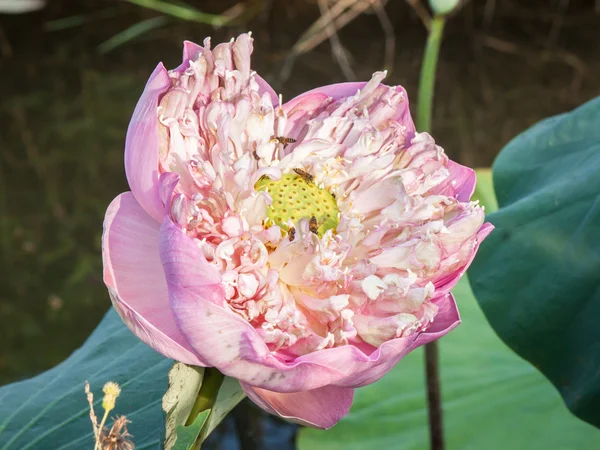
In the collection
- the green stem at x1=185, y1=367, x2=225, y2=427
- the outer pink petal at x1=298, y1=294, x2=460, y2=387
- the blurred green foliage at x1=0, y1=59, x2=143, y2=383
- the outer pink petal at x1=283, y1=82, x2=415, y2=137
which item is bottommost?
the blurred green foliage at x1=0, y1=59, x2=143, y2=383

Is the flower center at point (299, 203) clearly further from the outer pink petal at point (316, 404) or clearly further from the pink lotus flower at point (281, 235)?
the outer pink petal at point (316, 404)

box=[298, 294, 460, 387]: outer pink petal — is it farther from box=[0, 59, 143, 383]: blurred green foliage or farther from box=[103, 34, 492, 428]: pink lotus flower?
box=[0, 59, 143, 383]: blurred green foliage

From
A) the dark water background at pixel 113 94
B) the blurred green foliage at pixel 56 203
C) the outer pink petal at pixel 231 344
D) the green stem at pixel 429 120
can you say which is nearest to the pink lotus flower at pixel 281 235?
the outer pink petal at pixel 231 344

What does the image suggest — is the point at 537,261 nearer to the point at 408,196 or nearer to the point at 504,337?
the point at 504,337

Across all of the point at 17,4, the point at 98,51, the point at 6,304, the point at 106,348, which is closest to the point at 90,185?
the point at 6,304

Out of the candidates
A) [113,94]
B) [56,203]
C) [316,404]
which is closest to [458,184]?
[316,404]

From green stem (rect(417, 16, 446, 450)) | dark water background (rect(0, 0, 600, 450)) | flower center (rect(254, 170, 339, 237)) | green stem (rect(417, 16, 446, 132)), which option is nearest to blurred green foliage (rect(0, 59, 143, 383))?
dark water background (rect(0, 0, 600, 450))
